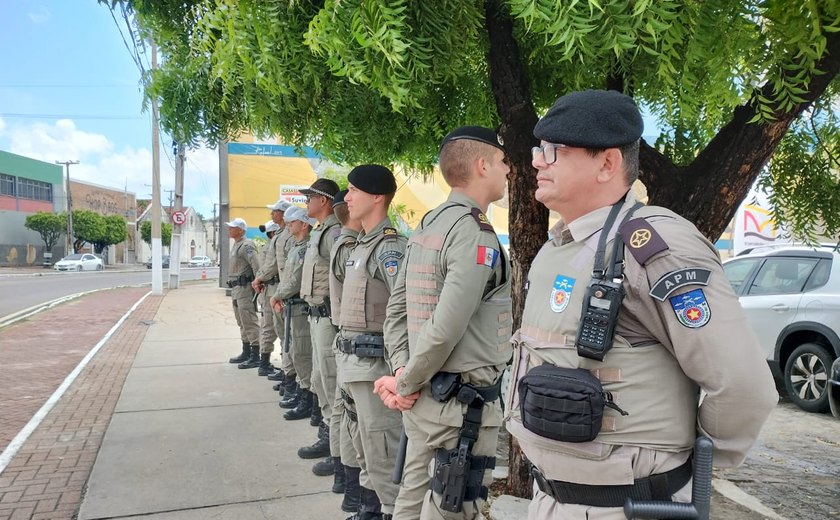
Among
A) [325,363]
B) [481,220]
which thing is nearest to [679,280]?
[481,220]

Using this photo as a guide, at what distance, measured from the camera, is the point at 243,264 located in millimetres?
7891

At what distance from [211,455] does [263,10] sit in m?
3.52

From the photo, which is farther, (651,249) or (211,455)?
(211,455)

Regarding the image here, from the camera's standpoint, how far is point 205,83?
10.8 ft

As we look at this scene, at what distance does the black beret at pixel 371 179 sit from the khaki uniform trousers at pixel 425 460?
4.46 ft

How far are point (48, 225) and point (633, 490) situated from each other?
2193 inches

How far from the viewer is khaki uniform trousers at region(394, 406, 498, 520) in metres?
2.31

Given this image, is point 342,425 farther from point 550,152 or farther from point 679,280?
point 679,280

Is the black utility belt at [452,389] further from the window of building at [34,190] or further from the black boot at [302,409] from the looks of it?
the window of building at [34,190]

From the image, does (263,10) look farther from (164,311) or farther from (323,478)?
(164,311)

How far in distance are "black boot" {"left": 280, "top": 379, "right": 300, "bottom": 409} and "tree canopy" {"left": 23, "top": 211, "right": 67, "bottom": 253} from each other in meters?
50.5

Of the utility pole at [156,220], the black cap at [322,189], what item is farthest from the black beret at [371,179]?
the utility pole at [156,220]

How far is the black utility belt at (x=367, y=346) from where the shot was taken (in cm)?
302

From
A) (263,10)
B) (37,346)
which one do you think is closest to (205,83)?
(263,10)
